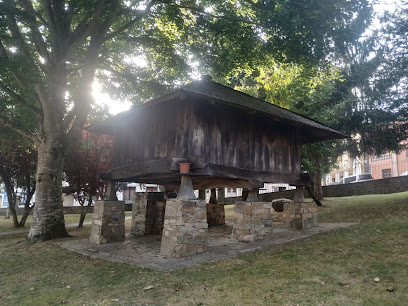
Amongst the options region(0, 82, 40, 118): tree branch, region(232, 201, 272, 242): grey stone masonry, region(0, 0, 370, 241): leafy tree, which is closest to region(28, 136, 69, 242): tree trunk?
region(0, 0, 370, 241): leafy tree

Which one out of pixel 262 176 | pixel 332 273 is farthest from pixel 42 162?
pixel 332 273

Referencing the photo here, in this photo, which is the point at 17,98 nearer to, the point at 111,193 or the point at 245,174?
the point at 111,193

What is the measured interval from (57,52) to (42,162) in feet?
13.7

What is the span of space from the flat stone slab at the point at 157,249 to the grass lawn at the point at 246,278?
1.15 feet

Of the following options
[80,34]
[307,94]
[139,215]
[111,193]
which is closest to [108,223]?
[111,193]

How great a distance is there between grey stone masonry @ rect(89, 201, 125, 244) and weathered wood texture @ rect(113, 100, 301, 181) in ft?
4.41

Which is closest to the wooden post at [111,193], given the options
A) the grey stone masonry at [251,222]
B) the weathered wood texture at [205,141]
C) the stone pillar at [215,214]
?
the weathered wood texture at [205,141]

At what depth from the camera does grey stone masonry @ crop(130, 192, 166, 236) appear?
11641mm

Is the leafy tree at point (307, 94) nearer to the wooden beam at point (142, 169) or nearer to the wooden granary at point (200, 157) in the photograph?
the wooden granary at point (200, 157)

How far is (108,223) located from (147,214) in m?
2.18

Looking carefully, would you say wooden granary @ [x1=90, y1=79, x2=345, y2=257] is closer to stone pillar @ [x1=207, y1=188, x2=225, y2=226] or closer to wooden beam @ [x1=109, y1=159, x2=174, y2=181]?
wooden beam @ [x1=109, y1=159, x2=174, y2=181]

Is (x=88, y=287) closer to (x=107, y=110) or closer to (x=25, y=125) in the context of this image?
(x=25, y=125)

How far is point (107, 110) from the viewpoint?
15.0 m

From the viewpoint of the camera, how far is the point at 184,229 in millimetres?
7148
